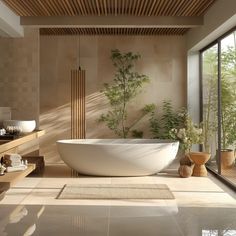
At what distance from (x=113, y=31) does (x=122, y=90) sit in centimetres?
114

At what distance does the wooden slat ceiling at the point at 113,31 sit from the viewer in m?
8.05

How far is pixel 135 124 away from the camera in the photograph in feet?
28.2

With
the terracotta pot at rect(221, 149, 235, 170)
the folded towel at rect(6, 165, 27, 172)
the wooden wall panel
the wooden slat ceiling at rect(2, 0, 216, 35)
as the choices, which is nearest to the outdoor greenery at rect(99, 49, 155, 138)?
the wooden wall panel

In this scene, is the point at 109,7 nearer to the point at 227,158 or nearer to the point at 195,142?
the point at 195,142

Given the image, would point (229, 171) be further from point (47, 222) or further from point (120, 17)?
point (47, 222)

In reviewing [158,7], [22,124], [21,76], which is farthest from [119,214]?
[21,76]

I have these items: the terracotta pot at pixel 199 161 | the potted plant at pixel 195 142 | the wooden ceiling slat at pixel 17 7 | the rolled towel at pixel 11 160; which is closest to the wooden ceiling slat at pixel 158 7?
the potted plant at pixel 195 142

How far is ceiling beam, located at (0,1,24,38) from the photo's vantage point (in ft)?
20.1

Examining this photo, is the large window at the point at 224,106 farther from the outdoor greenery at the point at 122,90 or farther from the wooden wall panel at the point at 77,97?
the wooden wall panel at the point at 77,97

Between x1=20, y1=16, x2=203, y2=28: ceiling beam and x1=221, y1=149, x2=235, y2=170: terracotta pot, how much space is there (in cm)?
208

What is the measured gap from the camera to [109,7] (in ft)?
21.4

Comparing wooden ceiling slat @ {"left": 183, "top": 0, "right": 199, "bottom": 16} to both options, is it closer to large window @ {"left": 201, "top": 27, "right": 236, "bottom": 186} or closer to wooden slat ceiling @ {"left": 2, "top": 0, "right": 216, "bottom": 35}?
wooden slat ceiling @ {"left": 2, "top": 0, "right": 216, "bottom": 35}

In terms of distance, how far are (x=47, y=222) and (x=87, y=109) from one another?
4.70m

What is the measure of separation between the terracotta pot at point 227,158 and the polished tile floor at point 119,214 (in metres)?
0.85
